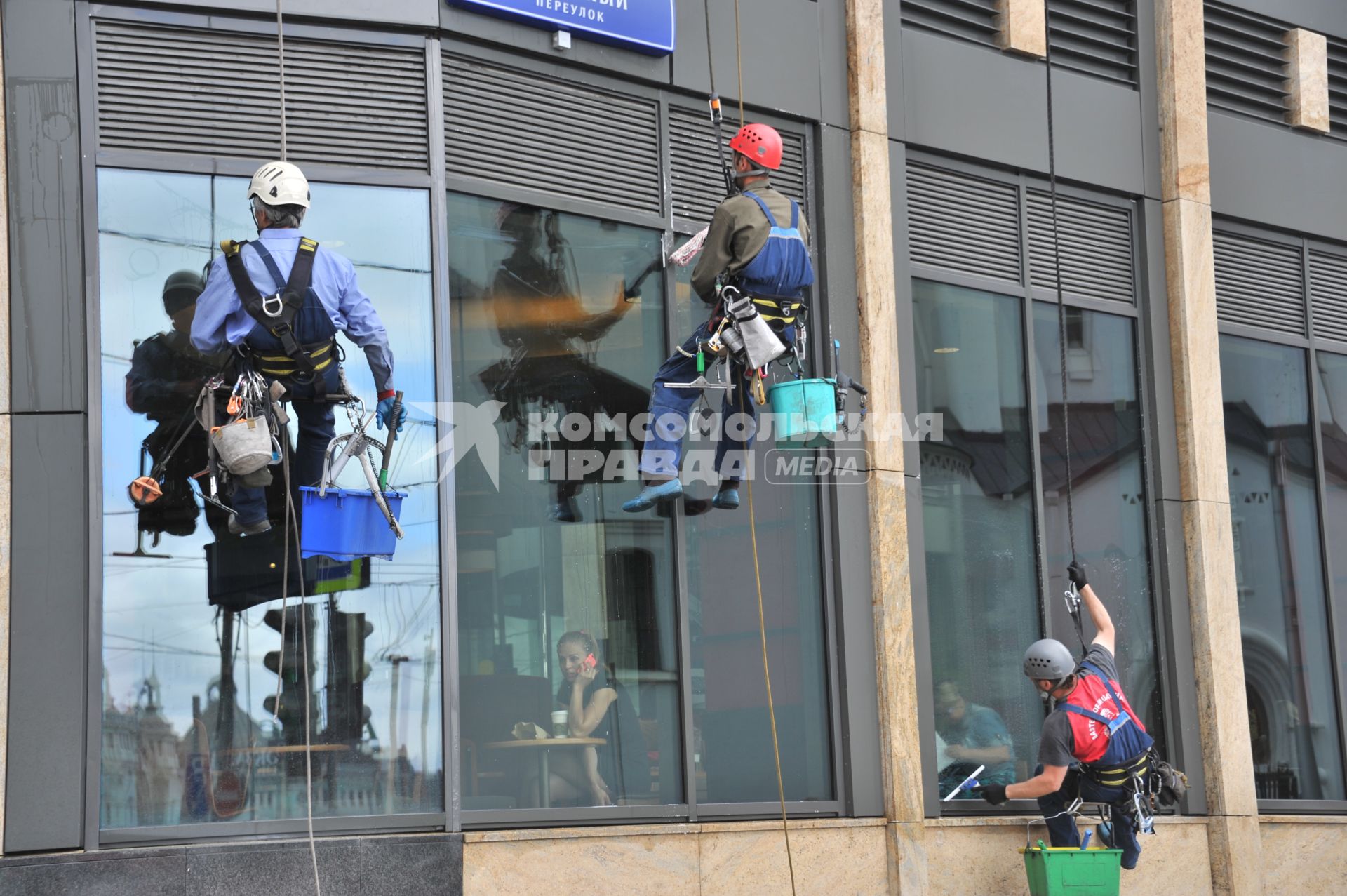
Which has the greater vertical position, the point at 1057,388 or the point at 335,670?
the point at 1057,388

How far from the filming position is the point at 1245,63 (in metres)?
13.1

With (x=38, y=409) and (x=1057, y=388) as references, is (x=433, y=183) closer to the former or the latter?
(x=38, y=409)

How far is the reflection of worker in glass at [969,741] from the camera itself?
35.3ft

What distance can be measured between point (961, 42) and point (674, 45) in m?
2.53

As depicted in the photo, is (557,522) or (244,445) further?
(557,522)

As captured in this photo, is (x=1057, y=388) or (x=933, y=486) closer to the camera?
(x=933, y=486)

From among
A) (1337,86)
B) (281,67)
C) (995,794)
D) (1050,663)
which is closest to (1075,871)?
(995,794)

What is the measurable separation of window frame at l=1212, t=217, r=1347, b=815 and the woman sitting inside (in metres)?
5.84

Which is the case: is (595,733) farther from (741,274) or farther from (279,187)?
(279,187)

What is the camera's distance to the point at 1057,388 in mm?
11914

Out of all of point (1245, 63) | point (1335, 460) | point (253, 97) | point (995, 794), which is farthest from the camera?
point (1335, 460)

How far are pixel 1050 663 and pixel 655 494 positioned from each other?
8.82 ft

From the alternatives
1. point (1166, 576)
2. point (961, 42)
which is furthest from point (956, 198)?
point (1166, 576)

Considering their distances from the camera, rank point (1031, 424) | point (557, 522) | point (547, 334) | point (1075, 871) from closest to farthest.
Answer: point (557, 522) < point (547, 334) < point (1075, 871) < point (1031, 424)
